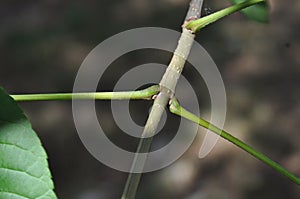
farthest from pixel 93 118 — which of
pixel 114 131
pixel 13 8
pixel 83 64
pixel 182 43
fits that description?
pixel 182 43

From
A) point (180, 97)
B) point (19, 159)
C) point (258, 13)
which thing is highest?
point (258, 13)

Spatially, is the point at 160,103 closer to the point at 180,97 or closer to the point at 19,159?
the point at 19,159

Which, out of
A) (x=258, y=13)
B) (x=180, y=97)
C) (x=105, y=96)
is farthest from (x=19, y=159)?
(x=180, y=97)

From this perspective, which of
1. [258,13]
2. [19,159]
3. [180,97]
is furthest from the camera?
[180,97]

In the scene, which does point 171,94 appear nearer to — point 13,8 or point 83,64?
point 83,64

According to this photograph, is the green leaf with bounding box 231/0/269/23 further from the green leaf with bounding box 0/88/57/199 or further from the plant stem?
the green leaf with bounding box 0/88/57/199

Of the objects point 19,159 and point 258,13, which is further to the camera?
point 258,13
